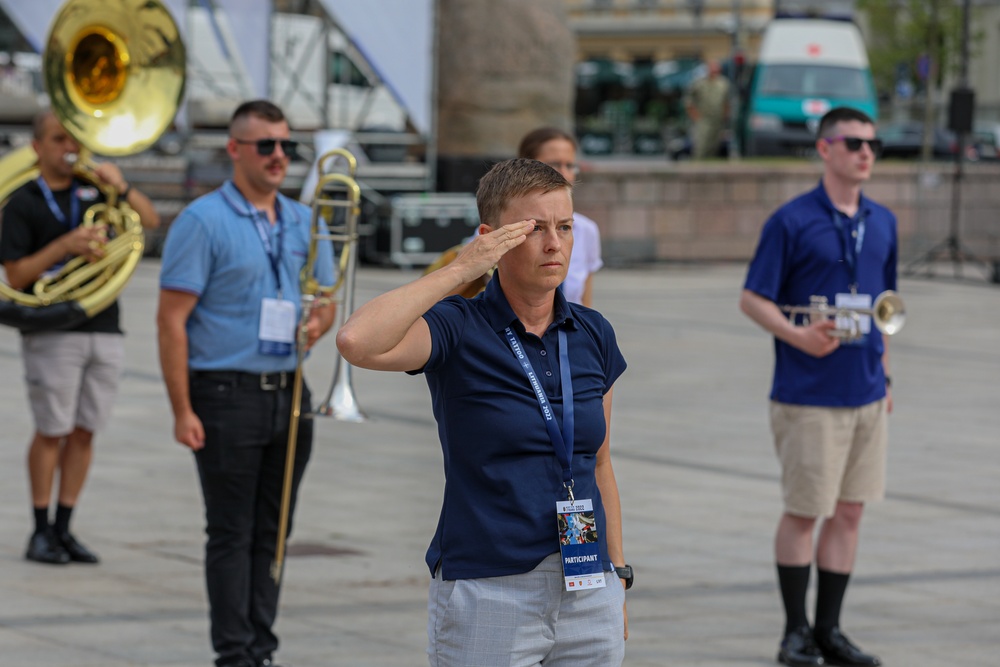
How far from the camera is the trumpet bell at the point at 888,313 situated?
230 inches

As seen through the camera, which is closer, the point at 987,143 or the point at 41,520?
the point at 41,520

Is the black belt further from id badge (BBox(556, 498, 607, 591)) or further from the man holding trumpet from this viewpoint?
id badge (BBox(556, 498, 607, 591))

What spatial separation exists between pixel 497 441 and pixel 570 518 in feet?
0.71

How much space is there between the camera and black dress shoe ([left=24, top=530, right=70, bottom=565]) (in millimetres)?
7180

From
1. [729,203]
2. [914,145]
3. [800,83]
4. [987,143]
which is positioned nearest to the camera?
[729,203]

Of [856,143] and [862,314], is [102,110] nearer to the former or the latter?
[856,143]

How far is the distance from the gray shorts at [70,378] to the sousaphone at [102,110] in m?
0.17

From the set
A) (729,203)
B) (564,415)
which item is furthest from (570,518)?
(729,203)

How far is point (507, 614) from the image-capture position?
3479mm

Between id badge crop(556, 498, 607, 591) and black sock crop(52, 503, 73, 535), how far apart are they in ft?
14.1

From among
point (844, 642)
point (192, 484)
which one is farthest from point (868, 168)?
point (192, 484)

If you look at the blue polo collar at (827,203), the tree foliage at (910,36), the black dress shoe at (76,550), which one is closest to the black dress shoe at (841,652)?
the blue polo collar at (827,203)

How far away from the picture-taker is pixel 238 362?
5543 mm

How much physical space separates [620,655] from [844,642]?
8.66 ft
